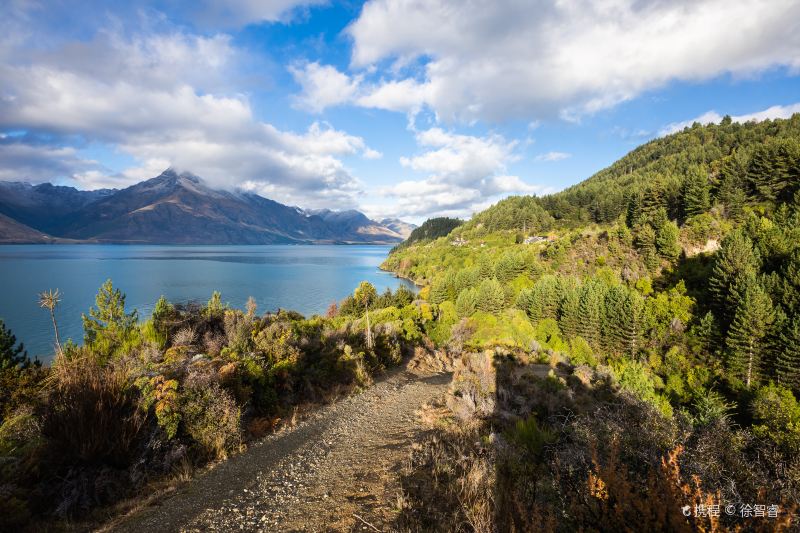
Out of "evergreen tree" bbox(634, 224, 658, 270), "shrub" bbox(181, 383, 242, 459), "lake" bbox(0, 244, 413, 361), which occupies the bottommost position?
"lake" bbox(0, 244, 413, 361)

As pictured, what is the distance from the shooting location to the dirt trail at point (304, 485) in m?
5.21

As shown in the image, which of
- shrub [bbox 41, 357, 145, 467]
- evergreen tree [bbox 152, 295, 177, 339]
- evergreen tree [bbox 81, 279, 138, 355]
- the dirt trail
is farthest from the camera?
evergreen tree [bbox 152, 295, 177, 339]

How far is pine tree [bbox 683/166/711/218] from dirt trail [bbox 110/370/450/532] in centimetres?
8837

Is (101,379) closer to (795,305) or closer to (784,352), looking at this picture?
(784,352)

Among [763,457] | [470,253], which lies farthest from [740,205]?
[763,457]

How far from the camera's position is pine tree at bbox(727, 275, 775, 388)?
37.4 m

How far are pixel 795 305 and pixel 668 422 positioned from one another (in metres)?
49.0

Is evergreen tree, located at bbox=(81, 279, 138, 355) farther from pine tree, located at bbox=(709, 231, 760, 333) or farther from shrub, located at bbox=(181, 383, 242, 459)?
pine tree, located at bbox=(709, 231, 760, 333)

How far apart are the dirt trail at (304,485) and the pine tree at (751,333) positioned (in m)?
46.2

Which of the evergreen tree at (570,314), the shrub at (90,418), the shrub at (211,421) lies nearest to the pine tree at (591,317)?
the evergreen tree at (570,314)

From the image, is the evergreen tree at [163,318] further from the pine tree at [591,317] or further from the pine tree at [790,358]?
the pine tree at [591,317]

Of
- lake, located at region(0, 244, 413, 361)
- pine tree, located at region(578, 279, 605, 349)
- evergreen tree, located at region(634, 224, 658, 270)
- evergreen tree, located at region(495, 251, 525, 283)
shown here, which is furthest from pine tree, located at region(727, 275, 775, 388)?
lake, located at region(0, 244, 413, 361)

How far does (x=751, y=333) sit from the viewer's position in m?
38.0

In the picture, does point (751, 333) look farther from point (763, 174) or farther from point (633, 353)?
point (763, 174)
